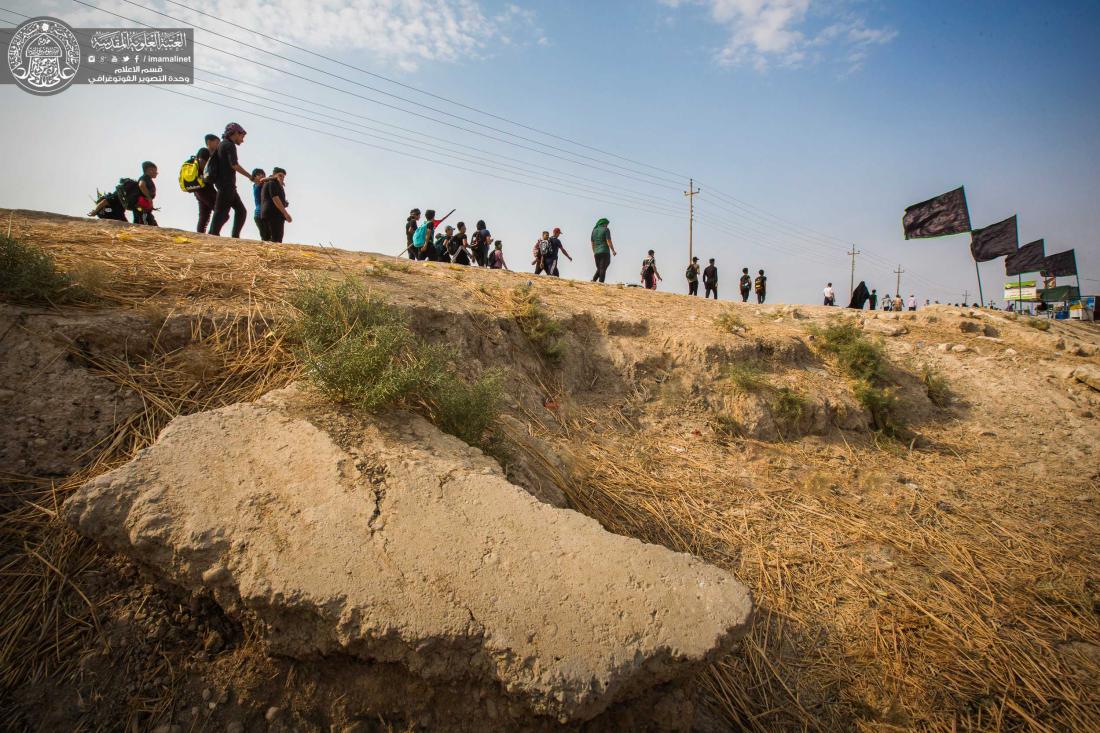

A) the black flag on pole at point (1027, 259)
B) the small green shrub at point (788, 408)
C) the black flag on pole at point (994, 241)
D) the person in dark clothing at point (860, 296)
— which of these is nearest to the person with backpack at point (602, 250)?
the small green shrub at point (788, 408)

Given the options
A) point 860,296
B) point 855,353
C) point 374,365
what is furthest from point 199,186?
point 860,296

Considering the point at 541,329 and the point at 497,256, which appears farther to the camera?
the point at 497,256

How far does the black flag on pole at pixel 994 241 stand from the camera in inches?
576

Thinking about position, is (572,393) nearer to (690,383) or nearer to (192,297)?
(690,383)

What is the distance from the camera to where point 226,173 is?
662 cm

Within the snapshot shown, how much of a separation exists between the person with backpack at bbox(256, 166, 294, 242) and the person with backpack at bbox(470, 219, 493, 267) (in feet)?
16.1

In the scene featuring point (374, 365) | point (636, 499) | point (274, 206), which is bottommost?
point (636, 499)

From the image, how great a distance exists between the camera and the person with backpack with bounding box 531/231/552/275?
11.9m

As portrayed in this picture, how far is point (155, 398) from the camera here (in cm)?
239

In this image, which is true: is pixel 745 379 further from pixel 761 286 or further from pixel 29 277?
pixel 761 286

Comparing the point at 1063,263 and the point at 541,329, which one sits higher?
the point at 1063,263

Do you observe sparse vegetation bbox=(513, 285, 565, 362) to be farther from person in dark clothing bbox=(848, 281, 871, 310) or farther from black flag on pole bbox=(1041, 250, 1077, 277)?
black flag on pole bbox=(1041, 250, 1077, 277)

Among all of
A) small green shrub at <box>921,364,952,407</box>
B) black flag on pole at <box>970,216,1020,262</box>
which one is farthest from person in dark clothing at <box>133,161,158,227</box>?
black flag on pole at <box>970,216,1020,262</box>

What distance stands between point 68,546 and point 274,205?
22.3ft
